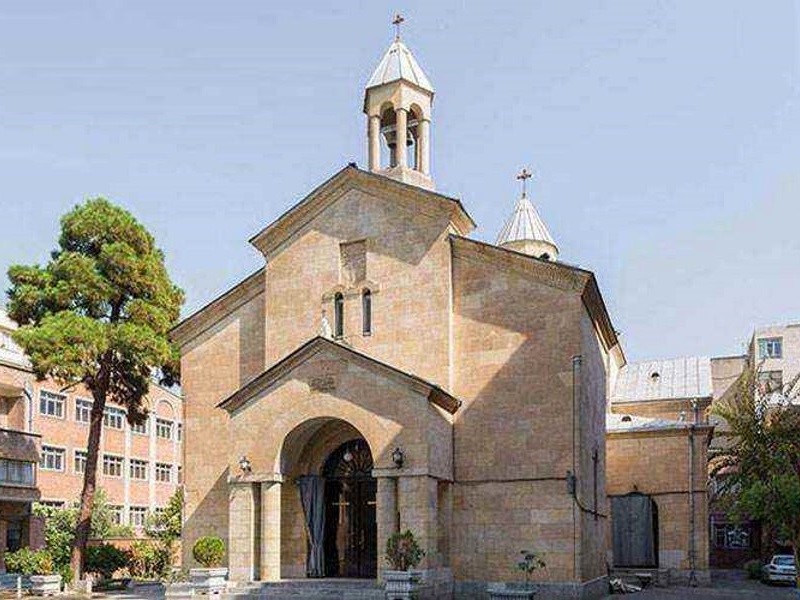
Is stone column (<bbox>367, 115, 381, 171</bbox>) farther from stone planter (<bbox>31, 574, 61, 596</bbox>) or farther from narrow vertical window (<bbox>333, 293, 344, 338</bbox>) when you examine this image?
stone planter (<bbox>31, 574, 61, 596</bbox>)

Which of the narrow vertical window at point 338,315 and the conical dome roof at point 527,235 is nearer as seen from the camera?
the narrow vertical window at point 338,315

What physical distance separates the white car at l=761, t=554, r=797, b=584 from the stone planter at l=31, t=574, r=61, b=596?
25.3 m

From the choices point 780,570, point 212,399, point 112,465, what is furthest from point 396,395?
point 112,465

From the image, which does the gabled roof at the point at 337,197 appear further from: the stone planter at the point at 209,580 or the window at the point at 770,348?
the window at the point at 770,348

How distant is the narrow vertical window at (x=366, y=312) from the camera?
81.7 ft

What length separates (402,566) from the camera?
20.2 meters

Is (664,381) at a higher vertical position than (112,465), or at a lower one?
higher

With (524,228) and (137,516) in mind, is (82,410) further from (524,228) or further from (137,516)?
(524,228)

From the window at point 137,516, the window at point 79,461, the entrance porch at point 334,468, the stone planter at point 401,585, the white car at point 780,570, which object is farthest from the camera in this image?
the window at point 137,516

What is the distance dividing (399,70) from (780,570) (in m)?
23.2

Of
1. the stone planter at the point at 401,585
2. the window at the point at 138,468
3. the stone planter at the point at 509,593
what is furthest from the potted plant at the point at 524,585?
the window at the point at 138,468

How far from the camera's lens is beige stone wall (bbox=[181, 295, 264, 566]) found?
25.6m

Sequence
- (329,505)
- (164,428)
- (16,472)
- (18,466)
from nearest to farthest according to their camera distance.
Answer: (329,505), (16,472), (18,466), (164,428)

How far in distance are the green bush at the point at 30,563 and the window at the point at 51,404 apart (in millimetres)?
17113
